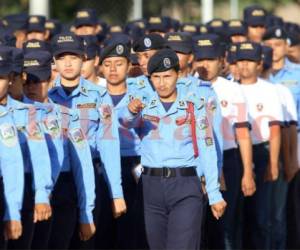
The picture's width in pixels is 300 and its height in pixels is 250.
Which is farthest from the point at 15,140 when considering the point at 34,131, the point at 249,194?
the point at 249,194

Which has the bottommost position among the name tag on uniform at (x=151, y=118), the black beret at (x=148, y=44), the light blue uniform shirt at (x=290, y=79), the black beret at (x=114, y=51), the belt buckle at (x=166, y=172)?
the belt buckle at (x=166, y=172)

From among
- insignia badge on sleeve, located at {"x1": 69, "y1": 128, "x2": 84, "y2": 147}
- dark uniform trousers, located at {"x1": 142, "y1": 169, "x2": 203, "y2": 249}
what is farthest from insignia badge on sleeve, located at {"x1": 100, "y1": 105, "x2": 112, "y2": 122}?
dark uniform trousers, located at {"x1": 142, "y1": 169, "x2": 203, "y2": 249}

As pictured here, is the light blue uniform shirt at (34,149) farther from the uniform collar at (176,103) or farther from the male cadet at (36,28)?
the male cadet at (36,28)

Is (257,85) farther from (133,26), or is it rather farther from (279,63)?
(133,26)

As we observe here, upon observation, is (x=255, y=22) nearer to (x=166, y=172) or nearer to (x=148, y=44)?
(x=148, y=44)

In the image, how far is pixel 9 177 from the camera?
875cm

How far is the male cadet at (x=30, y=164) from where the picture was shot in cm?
905

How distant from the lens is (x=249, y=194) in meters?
12.0

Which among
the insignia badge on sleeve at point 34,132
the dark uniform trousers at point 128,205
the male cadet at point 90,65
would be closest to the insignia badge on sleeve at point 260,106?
the male cadet at point 90,65

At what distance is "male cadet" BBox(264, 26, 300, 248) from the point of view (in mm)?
12930

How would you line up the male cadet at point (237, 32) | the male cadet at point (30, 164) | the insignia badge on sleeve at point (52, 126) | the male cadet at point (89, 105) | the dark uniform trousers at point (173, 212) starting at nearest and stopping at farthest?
the male cadet at point (30, 164), the insignia badge on sleeve at point (52, 126), the dark uniform trousers at point (173, 212), the male cadet at point (89, 105), the male cadet at point (237, 32)

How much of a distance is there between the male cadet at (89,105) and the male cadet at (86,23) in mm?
5410

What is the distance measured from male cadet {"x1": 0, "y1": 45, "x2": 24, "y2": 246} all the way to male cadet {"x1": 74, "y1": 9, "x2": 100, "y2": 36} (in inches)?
291

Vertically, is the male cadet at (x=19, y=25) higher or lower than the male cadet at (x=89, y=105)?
higher
